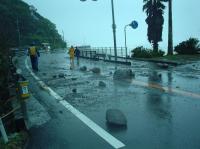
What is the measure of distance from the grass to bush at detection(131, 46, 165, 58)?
69.6ft

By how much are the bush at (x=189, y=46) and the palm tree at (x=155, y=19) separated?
20.9ft

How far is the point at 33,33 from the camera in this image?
8138cm

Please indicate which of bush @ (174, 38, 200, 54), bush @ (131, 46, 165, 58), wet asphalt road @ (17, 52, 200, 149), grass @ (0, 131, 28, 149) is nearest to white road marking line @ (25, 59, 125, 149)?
wet asphalt road @ (17, 52, 200, 149)

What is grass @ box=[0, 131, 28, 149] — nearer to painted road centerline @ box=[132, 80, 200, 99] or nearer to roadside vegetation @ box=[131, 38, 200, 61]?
painted road centerline @ box=[132, 80, 200, 99]

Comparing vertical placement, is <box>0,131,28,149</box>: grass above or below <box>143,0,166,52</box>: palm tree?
below

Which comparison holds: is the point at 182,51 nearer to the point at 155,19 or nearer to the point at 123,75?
the point at 155,19

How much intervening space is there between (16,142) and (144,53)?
22.1m

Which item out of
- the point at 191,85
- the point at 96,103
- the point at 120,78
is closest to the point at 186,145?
the point at 96,103

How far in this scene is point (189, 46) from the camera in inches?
1021

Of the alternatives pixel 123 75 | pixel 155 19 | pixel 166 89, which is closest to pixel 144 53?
pixel 155 19

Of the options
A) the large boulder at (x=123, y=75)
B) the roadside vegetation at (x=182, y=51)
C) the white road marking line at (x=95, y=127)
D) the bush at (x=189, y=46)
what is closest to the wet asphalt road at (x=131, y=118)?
the white road marking line at (x=95, y=127)

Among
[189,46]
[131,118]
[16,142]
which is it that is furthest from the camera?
[189,46]

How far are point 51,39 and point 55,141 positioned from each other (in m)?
88.4

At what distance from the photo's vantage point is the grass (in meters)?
5.17
